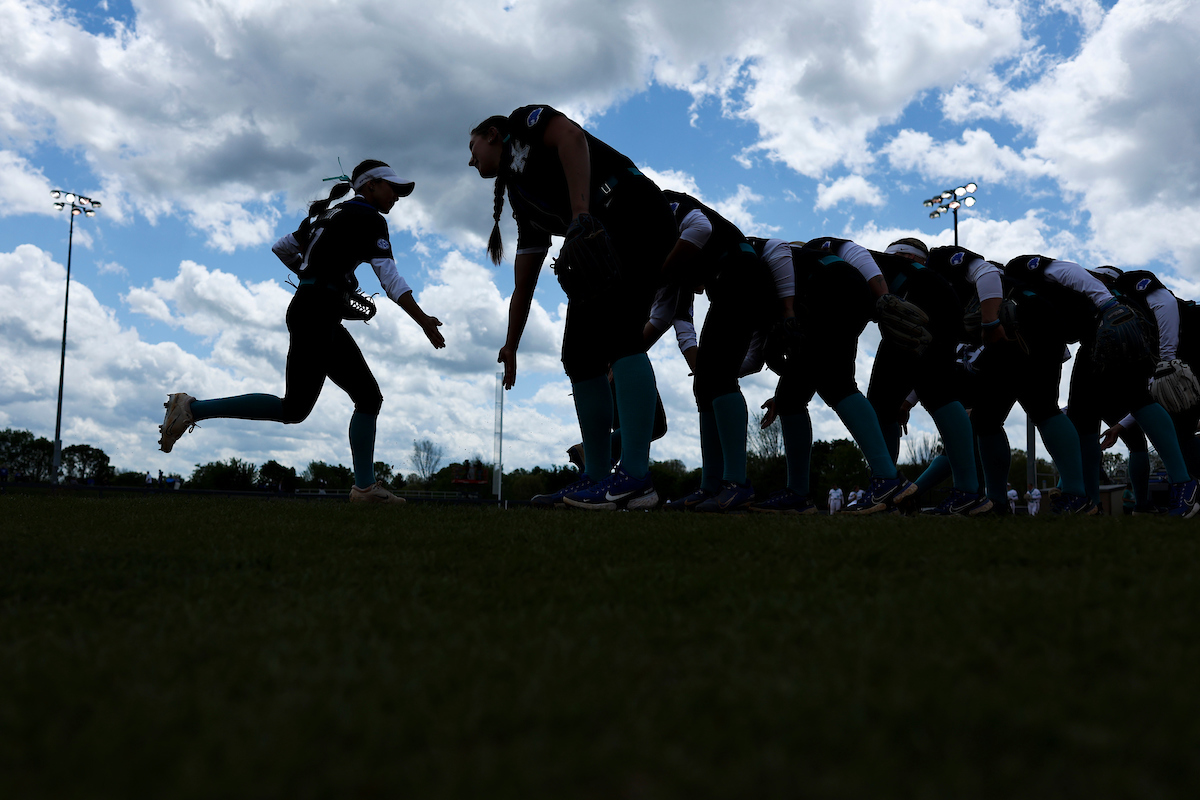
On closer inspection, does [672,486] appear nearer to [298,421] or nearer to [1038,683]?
[298,421]

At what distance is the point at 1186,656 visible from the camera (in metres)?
1.17

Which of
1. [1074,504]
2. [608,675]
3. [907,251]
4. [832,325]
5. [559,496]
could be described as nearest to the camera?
[608,675]

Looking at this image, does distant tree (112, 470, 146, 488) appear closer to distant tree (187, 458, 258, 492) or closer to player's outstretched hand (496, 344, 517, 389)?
distant tree (187, 458, 258, 492)

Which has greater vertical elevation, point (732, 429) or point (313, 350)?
point (313, 350)

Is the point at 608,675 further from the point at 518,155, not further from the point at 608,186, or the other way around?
the point at 518,155

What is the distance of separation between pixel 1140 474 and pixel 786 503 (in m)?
5.96

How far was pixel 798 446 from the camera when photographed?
18.6ft

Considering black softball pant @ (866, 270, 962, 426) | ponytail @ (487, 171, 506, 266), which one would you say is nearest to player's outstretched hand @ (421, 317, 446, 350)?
ponytail @ (487, 171, 506, 266)

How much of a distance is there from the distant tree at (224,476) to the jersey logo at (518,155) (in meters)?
56.2

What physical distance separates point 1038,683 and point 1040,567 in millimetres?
1104

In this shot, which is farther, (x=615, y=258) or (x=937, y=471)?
(x=937, y=471)

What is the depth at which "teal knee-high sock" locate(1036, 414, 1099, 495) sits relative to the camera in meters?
5.68

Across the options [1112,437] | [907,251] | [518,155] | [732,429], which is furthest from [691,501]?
[1112,437]

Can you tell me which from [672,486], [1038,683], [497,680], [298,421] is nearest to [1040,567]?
[1038,683]
